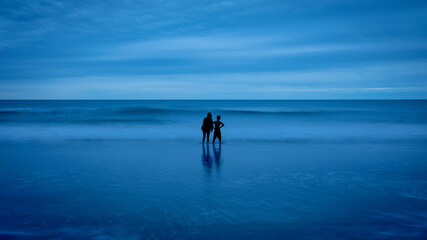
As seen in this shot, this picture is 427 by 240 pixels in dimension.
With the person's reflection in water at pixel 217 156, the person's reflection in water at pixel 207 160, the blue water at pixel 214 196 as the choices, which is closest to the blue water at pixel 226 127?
the person's reflection in water at pixel 217 156

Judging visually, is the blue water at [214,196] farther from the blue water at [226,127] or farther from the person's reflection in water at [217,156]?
the blue water at [226,127]

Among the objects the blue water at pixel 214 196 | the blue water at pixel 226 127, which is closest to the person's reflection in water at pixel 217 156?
the blue water at pixel 214 196

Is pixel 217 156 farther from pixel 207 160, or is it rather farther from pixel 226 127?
pixel 226 127

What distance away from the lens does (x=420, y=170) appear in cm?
826

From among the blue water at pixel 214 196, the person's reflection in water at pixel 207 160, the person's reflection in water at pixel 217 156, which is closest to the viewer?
the blue water at pixel 214 196

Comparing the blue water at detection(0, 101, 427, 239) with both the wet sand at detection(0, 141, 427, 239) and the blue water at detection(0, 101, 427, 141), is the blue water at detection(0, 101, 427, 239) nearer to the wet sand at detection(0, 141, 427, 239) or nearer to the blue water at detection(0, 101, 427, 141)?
the wet sand at detection(0, 141, 427, 239)

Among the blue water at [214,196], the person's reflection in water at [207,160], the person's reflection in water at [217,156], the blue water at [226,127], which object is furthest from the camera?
the blue water at [226,127]

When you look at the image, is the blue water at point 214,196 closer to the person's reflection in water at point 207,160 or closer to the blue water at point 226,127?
the person's reflection in water at point 207,160

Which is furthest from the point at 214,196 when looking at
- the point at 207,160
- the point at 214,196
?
the point at 207,160

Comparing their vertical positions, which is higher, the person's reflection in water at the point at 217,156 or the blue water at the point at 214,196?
the person's reflection in water at the point at 217,156

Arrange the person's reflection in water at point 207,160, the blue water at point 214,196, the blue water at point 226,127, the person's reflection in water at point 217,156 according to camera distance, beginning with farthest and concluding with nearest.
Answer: the blue water at point 226,127 → the person's reflection in water at point 217,156 → the person's reflection in water at point 207,160 → the blue water at point 214,196

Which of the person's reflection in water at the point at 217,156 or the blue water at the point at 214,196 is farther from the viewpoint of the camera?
the person's reflection in water at the point at 217,156

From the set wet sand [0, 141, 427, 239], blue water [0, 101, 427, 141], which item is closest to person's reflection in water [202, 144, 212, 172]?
wet sand [0, 141, 427, 239]

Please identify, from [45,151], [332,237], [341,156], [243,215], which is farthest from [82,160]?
[341,156]
